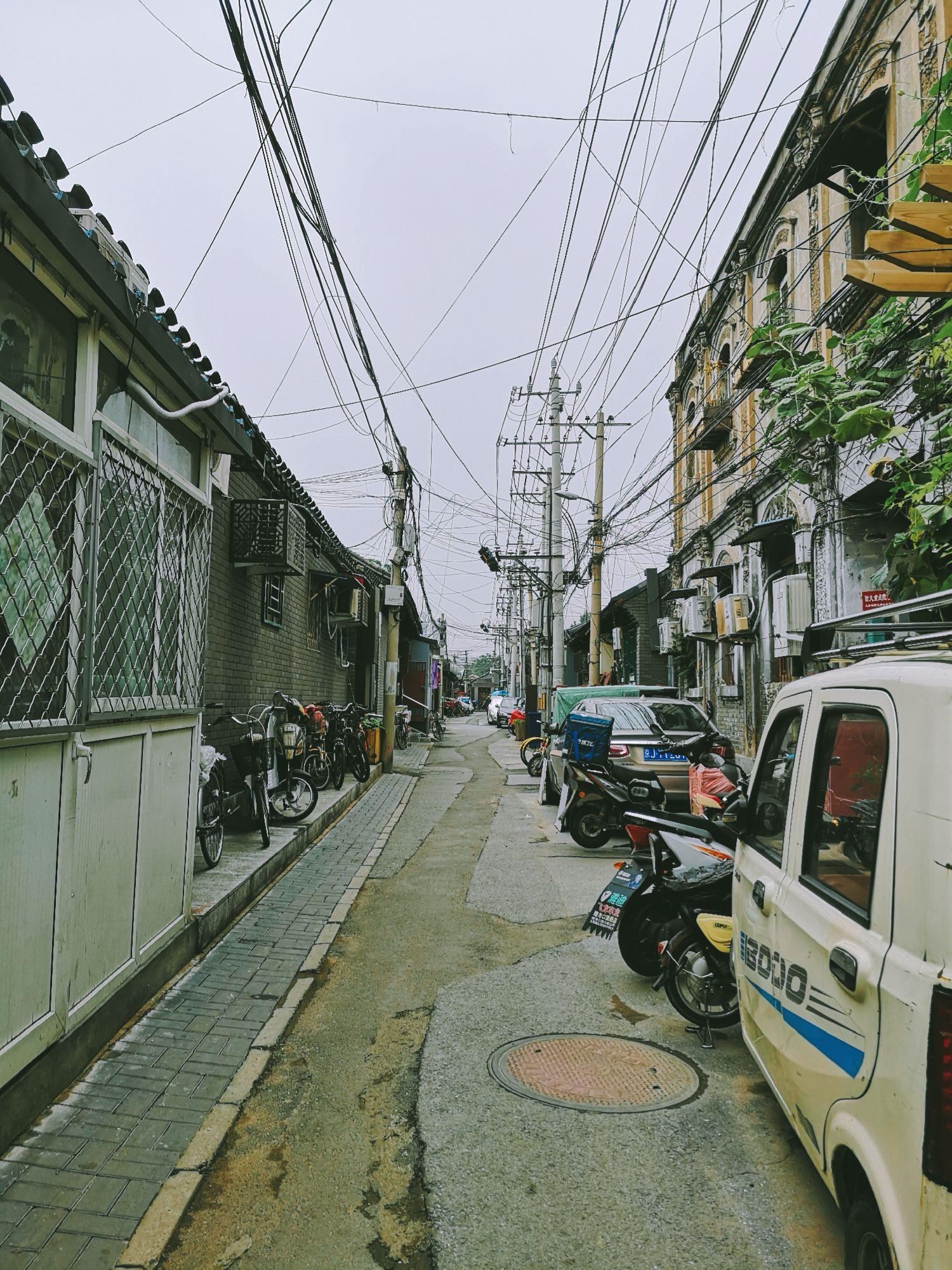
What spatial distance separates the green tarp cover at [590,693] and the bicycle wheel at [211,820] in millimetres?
6114

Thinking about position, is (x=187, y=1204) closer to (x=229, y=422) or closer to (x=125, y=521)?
(x=125, y=521)

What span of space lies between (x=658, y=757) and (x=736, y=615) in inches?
208

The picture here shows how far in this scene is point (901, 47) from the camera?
9.32 meters

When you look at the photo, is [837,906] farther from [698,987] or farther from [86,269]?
[86,269]

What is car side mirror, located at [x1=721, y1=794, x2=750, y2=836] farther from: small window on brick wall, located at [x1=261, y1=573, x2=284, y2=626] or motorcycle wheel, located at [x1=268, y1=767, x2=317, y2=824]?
small window on brick wall, located at [x1=261, y1=573, x2=284, y2=626]

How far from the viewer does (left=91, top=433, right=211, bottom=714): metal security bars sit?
4.35 m

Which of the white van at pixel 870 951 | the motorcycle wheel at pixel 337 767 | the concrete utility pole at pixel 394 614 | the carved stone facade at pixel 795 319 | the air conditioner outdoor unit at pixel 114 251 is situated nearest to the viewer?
the white van at pixel 870 951

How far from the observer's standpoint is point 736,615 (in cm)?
1520

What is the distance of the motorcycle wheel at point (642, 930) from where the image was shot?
5.26 meters

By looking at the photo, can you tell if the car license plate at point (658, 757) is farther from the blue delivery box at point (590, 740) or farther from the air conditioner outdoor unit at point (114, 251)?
the air conditioner outdoor unit at point (114, 251)

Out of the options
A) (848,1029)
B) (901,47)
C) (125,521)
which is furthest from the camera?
(901,47)

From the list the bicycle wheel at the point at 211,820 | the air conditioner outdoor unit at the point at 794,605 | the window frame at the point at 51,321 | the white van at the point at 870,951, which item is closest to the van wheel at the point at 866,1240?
the white van at the point at 870,951

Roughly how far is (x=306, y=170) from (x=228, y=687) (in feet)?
16.9

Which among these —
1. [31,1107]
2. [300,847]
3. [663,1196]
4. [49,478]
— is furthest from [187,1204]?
[300,847]
